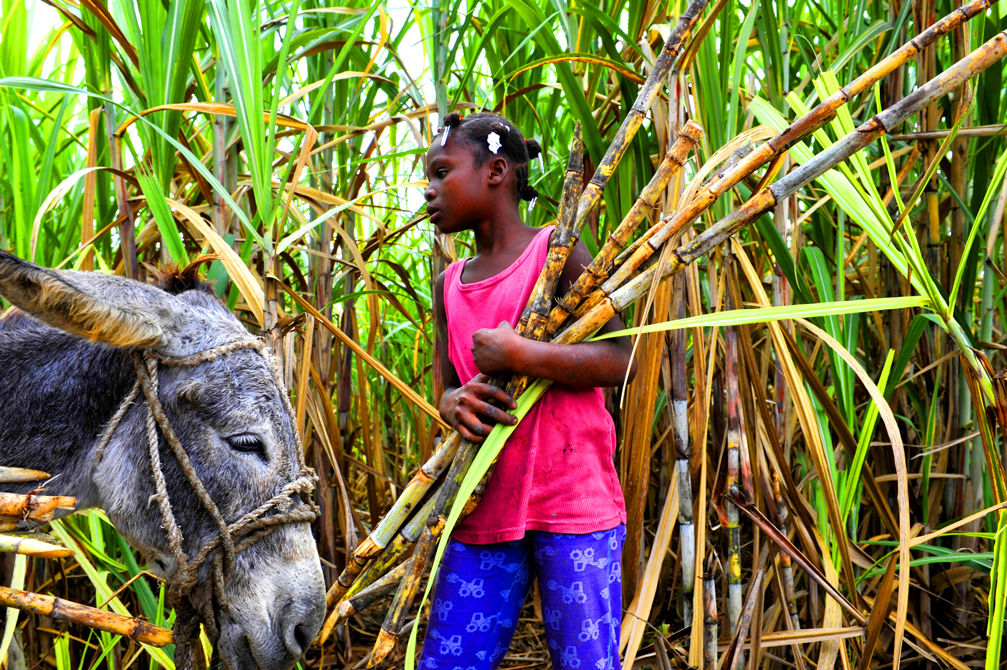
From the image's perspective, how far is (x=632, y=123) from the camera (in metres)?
1.43

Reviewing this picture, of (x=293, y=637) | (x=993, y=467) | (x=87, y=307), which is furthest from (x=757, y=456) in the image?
(x=87, y=307)

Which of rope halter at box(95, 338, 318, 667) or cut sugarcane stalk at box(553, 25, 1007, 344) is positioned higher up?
cut sugarcane stalk at box(553, 25, 1007, 344)

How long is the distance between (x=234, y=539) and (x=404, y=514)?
37cm

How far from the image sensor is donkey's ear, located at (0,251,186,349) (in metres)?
1.24

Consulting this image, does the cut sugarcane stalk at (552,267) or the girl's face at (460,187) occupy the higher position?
the girl's face at (460,187)

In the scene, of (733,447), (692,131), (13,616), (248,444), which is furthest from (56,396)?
(733,447)

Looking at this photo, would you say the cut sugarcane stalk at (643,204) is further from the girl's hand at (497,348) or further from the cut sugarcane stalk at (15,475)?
the cut sugarcane stalk at (15,475)

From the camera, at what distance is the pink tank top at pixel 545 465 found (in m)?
1.64

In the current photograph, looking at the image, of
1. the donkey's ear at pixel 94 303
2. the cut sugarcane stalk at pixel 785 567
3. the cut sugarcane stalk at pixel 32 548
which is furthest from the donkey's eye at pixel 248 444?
the cut sugarcane stalk at pixel 785 567

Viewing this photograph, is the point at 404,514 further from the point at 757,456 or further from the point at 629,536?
the point at 757,456

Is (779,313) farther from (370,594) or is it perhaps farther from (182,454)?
(182,454)

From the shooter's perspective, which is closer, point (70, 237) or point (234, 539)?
point (234, 539)

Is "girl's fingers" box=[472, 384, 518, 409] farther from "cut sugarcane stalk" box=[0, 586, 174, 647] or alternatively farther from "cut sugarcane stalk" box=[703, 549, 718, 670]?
"cut sugarcane stalk" box=[703, 549, 718, 670]

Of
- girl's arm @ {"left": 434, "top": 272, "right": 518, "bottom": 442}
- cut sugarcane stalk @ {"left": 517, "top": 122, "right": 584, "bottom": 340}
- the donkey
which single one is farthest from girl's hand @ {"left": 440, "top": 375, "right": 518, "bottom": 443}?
the donkey
